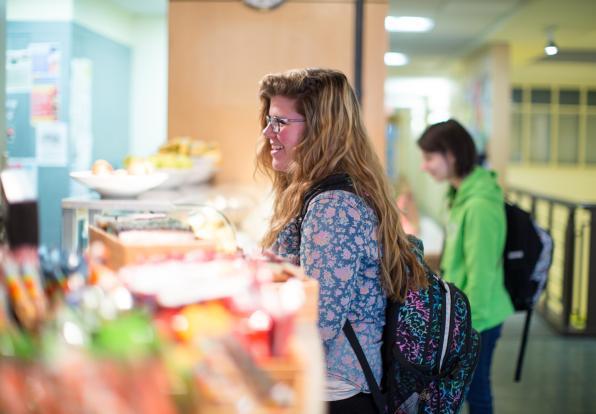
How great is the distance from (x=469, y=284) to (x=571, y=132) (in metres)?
15.0

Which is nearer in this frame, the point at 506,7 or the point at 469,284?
the point at 469,284

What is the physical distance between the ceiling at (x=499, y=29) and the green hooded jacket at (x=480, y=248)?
4.12m

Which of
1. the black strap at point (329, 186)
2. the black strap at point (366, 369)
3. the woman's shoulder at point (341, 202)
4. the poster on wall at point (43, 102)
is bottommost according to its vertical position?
the black strap at point (366, 369)

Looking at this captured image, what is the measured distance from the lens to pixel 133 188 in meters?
2.82

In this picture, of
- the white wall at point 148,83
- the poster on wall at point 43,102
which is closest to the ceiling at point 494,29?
the white wall at point 148,83

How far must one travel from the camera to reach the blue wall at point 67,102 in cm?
607

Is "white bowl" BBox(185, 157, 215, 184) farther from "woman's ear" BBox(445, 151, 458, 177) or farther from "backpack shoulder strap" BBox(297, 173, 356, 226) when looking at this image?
"backpack shoulder strap" BBox(297, 173, 356, 226)

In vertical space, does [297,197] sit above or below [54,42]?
below

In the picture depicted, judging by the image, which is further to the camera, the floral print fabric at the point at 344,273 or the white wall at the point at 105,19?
the white wall at the point at 105,19

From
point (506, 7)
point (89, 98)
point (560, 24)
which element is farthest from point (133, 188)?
point (560, 24)

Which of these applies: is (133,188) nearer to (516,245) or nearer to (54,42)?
(516,245)

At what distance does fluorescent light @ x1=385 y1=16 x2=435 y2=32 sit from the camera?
8.24 m

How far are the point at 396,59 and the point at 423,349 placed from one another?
10.5m

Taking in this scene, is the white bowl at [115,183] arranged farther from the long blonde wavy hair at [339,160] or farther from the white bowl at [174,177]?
the long blonde wavy hair at [339,160]
